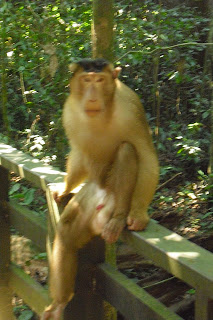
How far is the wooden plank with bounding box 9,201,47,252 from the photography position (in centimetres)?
297

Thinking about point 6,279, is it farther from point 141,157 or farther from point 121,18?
point 121,18

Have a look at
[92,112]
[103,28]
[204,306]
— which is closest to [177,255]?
[204,306]

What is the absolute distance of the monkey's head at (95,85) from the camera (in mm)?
3016

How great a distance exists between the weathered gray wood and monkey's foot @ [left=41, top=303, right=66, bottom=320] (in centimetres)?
113

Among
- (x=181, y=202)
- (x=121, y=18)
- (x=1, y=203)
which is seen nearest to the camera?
(x=1, y=203)

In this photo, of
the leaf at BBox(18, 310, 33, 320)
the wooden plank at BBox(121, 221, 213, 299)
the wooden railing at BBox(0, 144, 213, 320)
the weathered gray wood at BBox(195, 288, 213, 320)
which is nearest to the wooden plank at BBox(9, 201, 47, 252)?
the wooden railing at BBox(0, 144, 213, 320)

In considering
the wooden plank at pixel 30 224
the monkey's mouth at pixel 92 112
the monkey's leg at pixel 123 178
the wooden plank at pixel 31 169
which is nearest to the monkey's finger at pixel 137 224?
the monkey's leg at pixel 123 178

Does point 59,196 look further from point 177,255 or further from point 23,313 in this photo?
point 23,313

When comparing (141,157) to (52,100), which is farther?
(52,100)

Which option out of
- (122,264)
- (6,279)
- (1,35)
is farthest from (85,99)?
(1,35)

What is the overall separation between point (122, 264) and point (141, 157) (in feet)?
7.79

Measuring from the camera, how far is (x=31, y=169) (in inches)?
113

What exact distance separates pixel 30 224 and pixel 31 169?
14.4 inches

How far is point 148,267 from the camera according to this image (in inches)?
202
